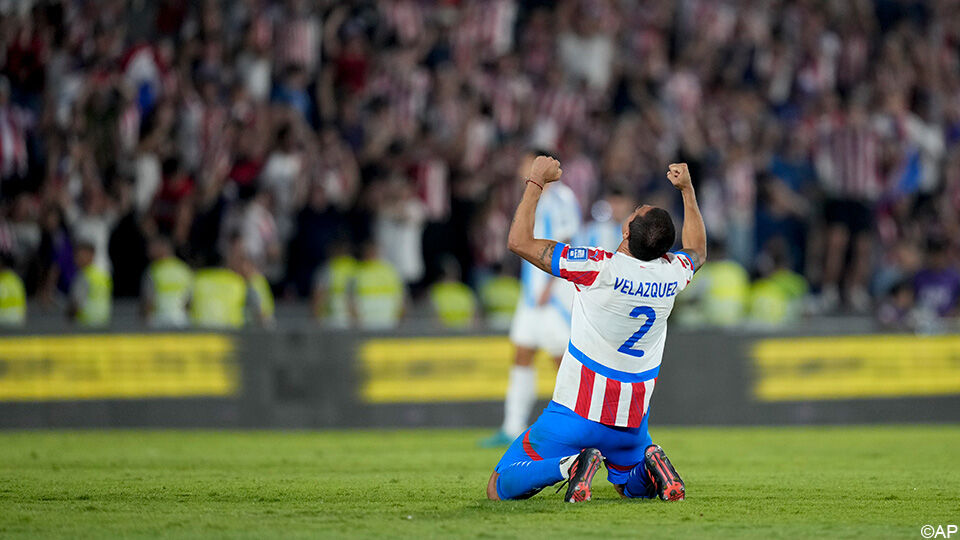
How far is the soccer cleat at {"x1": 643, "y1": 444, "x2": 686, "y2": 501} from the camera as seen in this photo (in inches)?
287

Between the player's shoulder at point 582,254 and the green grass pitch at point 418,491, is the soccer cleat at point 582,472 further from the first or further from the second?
the player's shoulder at point 582,254

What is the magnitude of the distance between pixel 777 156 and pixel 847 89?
7.79 ft

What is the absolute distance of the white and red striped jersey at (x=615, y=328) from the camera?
7.09 m

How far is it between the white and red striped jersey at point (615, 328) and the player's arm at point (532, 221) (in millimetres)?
72

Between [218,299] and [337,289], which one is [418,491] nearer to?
[218,299]

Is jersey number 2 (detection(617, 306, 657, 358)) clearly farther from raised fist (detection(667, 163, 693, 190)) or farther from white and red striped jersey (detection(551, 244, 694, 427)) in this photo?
raised fist (detection(667, 163, 693, 190))

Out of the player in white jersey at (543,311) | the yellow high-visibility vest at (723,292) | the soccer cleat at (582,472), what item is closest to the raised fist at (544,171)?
the soccer cleat at (582,472)

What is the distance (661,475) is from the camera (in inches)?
288

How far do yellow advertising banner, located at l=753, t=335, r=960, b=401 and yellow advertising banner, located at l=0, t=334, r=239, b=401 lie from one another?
5703 millimetres

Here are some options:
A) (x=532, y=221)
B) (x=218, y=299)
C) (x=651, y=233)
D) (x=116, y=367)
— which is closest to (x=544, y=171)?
(x=532, y=221)

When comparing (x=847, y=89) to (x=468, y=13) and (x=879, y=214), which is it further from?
(x=468, y=13)

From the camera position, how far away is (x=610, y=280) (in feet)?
23.3

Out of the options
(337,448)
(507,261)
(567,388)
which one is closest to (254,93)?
(507,261)

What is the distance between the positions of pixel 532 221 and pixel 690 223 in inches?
42.8
